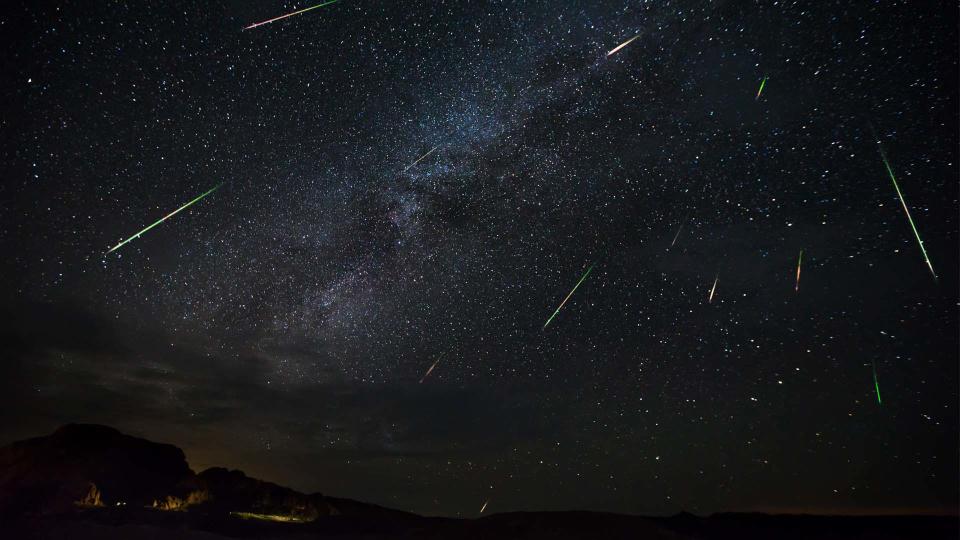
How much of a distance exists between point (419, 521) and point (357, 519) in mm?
1858

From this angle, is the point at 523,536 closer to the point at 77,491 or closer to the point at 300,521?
the point at 300,521

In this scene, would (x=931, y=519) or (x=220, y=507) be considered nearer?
(x=220, y=507)

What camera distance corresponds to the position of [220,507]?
1416cm

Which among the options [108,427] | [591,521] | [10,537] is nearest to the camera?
[10,537]

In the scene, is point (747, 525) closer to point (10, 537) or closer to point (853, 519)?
point (853, 519)

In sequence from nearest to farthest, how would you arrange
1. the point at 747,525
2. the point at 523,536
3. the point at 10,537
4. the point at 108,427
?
1. the point at 10,537
2. the point at 523,536
3. the point at 747,525
4. the point at 108,427

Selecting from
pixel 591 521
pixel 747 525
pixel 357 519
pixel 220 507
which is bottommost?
pixel 747 525

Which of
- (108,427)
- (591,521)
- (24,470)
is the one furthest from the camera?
(108,427)

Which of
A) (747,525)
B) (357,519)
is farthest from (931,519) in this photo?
(357,519)

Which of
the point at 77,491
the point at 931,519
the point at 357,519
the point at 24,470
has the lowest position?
the point at 931,519

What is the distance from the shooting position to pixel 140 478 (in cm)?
1591

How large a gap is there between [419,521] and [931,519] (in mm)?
16306

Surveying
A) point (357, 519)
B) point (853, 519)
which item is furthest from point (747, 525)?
point (357, 519)

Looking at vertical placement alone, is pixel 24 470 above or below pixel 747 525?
above
